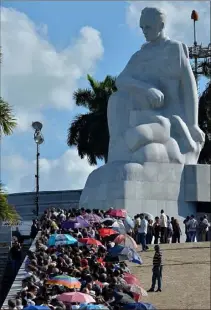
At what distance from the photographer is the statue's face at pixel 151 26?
107 feet

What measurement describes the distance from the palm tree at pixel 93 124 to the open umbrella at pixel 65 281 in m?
30.1

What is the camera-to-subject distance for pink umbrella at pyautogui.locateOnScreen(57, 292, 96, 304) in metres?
13.3

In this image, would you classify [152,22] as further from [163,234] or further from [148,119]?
[163,234]

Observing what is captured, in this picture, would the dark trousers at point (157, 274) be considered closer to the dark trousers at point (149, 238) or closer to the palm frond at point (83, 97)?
the dark trousers at point (149, 238)

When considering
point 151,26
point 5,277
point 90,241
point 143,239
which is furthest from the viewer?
point 151,26

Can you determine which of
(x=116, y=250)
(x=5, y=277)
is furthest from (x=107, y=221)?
(x=116, y=250)

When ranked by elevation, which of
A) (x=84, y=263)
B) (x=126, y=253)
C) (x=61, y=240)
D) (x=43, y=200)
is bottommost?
(x=84, y=263)

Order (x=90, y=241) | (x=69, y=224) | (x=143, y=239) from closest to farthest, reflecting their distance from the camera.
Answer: (x=90, y=241)
(x=69, y=224)
(x=143, y=239)

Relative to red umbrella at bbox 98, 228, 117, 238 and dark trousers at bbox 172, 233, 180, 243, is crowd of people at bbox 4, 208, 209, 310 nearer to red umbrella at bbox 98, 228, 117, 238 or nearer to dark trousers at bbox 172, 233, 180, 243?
red umbrella at bbox 98, 228, 117, 238

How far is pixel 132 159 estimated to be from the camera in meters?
31.2

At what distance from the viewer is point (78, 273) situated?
1580 cm

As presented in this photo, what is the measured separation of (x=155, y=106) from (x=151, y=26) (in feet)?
9.84

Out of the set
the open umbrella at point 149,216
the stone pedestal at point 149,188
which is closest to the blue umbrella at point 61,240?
the open umbrella at point 149,216

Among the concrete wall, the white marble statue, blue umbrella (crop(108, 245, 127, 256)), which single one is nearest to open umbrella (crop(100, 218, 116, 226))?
blue umbrella (crop(108, 245, 127, 256))
